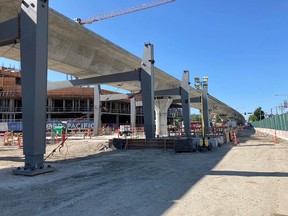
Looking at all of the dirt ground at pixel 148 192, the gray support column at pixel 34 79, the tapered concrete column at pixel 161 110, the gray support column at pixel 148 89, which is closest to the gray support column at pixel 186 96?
the tapered concrete column at pixel 161 110

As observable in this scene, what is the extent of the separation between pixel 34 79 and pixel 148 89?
46.9 ft

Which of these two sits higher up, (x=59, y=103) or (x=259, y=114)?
(x=259, y=114)

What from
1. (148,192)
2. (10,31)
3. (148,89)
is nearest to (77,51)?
(148,89)

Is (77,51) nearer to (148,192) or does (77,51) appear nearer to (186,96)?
(148,192)

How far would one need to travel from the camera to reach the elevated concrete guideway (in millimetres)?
19891

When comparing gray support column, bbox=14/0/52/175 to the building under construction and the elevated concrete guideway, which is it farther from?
the building under construction

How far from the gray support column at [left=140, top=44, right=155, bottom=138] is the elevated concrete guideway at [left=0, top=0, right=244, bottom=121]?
3.17 meters

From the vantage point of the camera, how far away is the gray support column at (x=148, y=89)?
85.3ft

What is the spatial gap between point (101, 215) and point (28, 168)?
701 cm

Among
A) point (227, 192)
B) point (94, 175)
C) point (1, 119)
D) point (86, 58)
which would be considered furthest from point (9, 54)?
point (1, 119)

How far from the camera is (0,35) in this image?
14.0 m

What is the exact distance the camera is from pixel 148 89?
25891mm

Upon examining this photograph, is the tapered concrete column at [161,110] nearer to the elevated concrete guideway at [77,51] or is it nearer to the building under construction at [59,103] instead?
the elevated concrete guideway at [77,51]

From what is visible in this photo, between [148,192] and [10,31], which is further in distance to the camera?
[10,31]
